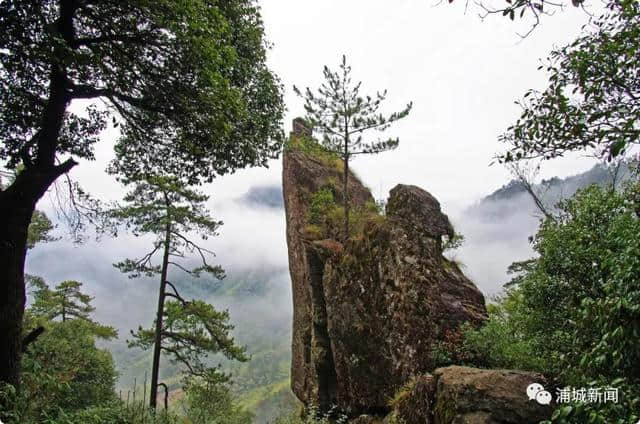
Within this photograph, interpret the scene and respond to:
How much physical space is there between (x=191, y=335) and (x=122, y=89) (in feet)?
44.8

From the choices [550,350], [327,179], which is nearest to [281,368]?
[327,179]

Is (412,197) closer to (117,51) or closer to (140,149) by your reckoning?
(140,149)

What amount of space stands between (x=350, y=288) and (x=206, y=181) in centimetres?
787

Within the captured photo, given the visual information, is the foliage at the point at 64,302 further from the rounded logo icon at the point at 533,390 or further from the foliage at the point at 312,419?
the rounded logo icon at the point at 533,390

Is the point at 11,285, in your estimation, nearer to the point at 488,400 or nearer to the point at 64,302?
the point at 488,400

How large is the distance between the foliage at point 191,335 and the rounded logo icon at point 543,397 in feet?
45.8

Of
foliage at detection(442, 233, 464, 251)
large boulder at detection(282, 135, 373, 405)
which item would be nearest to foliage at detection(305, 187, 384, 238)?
large boulder at detection(282, 135, 373, 405)

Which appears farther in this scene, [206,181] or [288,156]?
[288,156]

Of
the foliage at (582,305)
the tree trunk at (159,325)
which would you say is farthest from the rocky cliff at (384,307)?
the tree trunk at (159,325)

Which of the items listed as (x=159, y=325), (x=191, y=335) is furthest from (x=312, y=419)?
(x=159, y=325)

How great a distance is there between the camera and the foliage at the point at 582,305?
3.30m

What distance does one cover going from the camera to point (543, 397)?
6859mm

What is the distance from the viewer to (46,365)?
688 cm

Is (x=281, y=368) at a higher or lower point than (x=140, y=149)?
lower
